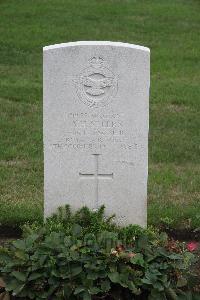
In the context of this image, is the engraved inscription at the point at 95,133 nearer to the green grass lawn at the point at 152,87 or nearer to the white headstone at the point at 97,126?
the white headstone at the point at 97,126

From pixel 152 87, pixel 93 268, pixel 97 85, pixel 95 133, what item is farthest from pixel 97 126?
pixel 152 87

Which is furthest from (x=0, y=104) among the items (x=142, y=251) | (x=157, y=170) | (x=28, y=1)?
(x=28, y=1)

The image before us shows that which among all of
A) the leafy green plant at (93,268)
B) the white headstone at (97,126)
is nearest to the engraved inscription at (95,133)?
the white headstone at (97,126)

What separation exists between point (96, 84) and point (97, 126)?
305mm

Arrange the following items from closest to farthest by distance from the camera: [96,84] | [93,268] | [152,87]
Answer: [93,268], [96,84], [152,87]

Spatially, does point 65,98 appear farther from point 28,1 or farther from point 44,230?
point 28,1

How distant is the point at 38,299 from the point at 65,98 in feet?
4.97

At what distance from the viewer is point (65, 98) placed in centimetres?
582

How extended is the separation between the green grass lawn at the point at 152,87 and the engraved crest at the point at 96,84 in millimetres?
1278

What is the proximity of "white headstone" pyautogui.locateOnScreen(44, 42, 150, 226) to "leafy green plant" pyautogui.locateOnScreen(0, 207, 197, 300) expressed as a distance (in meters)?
0.66

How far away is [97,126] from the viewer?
584 centimetres

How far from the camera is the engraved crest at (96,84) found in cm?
576

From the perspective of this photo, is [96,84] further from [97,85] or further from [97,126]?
[97,126]

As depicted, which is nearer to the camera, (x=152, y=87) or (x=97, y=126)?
(x=97, y=126)
